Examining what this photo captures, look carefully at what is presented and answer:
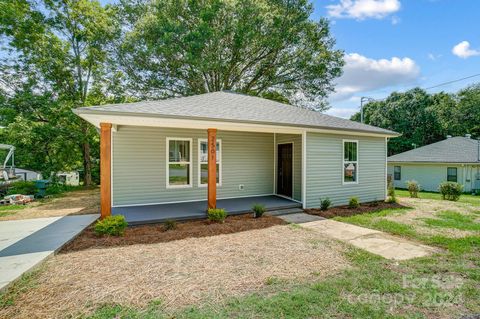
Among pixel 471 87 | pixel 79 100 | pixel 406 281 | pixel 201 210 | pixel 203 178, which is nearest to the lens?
pixel 406 281

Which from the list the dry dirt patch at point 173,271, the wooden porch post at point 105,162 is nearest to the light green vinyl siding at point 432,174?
the dry dirt patch at point 173,271

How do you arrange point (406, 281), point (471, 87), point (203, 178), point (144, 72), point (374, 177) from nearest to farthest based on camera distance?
1. point (406, 281)
2. point (203, 178)
3. point (374, 177)
4. point (144, 72)
5. point (471, 87)

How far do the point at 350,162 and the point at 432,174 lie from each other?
14.6 metres

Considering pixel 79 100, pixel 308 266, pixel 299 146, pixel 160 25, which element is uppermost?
pixel 160 25

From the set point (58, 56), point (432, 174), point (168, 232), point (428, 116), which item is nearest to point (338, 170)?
point (168, 232)

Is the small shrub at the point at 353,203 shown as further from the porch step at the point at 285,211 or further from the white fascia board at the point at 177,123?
the white fascia board at the point at 177,123

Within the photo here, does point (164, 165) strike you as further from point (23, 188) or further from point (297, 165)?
point (23, 188)

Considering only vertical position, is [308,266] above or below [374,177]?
below

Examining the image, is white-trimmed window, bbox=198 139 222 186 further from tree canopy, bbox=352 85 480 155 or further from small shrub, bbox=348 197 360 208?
tree canopy, bbox=352 85 480 155

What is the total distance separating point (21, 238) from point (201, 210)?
3813 mm

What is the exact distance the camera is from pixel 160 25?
532 inches

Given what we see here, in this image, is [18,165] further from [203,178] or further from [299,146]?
[299,146]

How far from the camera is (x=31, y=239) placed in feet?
15.1

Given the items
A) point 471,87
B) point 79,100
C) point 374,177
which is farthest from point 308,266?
point 471,87
